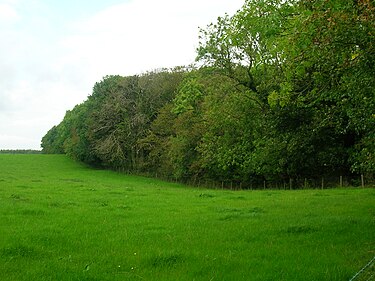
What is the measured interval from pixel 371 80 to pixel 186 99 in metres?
37.3

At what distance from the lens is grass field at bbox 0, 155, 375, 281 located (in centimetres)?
882

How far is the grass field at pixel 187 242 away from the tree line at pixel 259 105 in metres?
3.20

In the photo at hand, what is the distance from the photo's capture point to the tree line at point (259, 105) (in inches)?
388

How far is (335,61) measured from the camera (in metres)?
10.3

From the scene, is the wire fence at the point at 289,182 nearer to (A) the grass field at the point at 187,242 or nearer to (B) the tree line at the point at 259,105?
(B) the tree line at the point at 259,105

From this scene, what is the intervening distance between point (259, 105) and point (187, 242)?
15.6m

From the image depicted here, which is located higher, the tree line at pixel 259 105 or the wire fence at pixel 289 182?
the tree line at pixel 259 105

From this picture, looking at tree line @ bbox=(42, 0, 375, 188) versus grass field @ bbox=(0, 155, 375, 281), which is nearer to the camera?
grass field @ bbox=(0, 155, 375, 281)

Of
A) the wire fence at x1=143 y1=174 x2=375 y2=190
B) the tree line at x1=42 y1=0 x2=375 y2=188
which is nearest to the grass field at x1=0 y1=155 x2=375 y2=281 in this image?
the tree line at x1=42 y1=0 x2=375 y2=188

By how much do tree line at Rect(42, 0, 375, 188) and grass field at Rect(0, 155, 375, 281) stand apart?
3196mm

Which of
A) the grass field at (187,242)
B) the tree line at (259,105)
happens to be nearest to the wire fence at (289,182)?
the tree line at (259,105)

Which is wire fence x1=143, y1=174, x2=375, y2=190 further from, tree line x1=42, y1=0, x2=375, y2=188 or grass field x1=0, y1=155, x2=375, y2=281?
grass field x1=0, y1=155, x2=375, y2=281

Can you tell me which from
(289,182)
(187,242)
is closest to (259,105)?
(187,242)

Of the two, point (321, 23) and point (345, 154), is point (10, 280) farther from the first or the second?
point (345, 154)
